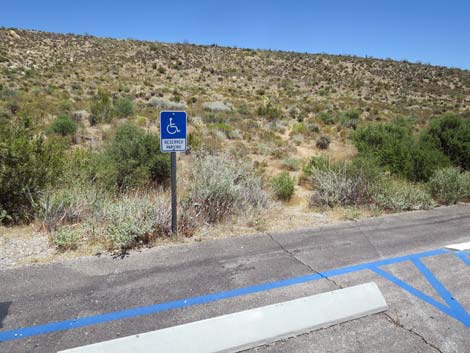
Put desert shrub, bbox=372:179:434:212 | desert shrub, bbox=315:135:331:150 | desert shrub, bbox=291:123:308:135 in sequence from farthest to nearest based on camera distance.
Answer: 1. desert shrub, bbox=291:123:308:135
2. desert shrub, bbox=315:135:331:150
3. desert shrub, bbox=372:179:434:212

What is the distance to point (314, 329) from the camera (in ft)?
11.7

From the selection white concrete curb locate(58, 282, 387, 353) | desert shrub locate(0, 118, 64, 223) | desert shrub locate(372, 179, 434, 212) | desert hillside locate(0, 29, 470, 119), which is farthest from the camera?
desert hillside locate(0, 29, 470, 119)

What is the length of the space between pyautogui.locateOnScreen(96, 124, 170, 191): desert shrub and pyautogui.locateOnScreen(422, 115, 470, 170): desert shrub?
34.3 ft

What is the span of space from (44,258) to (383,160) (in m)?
10.8

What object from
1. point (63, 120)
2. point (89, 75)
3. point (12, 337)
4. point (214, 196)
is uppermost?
point (89, 75)

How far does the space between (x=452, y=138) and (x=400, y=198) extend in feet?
20.3

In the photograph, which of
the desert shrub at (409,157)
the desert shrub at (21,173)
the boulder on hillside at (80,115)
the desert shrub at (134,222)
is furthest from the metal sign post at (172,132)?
the boulder on hillside at (80,115)

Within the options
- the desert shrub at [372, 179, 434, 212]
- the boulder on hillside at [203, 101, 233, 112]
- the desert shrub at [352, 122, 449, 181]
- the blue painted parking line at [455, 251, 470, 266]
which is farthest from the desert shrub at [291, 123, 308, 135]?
the blue painted parking line at [455, 251, 470, 266]

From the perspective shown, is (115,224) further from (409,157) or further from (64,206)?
(409,157)

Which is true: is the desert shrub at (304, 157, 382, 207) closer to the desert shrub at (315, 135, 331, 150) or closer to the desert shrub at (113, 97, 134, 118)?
the desert shrub at (315, 135, 331, 150)

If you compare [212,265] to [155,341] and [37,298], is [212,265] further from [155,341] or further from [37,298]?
[37,298]

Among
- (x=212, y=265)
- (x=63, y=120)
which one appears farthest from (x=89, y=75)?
(x=212, y=265)

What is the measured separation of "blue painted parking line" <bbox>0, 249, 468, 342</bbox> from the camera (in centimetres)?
339

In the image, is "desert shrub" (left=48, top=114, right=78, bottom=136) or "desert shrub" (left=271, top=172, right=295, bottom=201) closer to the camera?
"desert shrub" (left=271, top=172, right=295, bottom=201)
